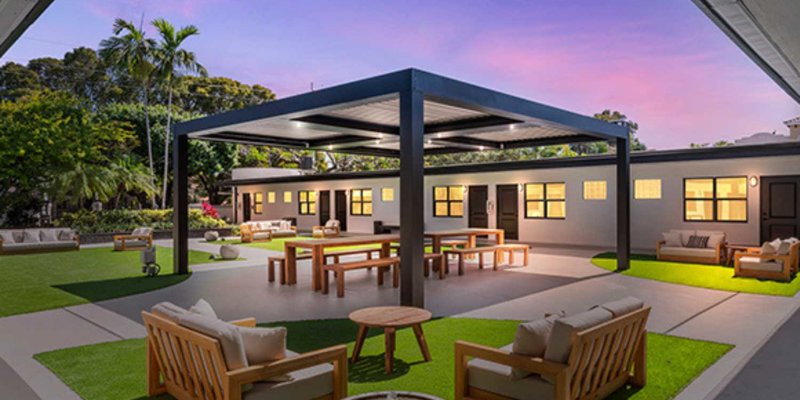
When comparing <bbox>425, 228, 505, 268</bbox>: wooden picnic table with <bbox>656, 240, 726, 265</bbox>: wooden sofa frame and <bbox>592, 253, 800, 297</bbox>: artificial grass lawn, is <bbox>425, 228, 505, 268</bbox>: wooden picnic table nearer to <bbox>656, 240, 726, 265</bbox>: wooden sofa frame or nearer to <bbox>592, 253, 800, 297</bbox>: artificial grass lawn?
<bbox>592, 253, 800, 297</bbox>: artificial grass lawn

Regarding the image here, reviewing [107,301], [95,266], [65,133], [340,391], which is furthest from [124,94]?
[340,391]

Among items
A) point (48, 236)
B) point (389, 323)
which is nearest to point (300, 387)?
point (389, 323)

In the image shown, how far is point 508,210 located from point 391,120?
9.60 metres

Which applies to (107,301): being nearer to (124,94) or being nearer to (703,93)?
(124,94)

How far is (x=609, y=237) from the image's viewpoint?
55.3ft

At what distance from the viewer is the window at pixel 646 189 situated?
1597cm

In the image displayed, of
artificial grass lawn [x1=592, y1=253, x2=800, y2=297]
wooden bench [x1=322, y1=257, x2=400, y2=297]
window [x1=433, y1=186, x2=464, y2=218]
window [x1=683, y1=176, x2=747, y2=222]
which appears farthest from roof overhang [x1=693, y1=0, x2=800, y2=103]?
window [x1=433, y1=186, x2=464, y2=218]

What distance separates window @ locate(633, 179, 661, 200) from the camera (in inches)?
629

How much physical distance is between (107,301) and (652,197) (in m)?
15.0

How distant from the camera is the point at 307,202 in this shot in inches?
1045

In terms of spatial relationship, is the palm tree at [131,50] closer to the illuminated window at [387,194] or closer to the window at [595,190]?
the illuminated window at [387,194]

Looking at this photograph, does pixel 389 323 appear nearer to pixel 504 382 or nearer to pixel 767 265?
pixel 504 382

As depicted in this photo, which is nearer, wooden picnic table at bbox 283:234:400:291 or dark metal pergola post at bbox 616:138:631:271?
wooden picnic table at bbox 283:234:400:291

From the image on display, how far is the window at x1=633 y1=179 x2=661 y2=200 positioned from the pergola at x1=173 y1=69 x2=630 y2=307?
411 cm
